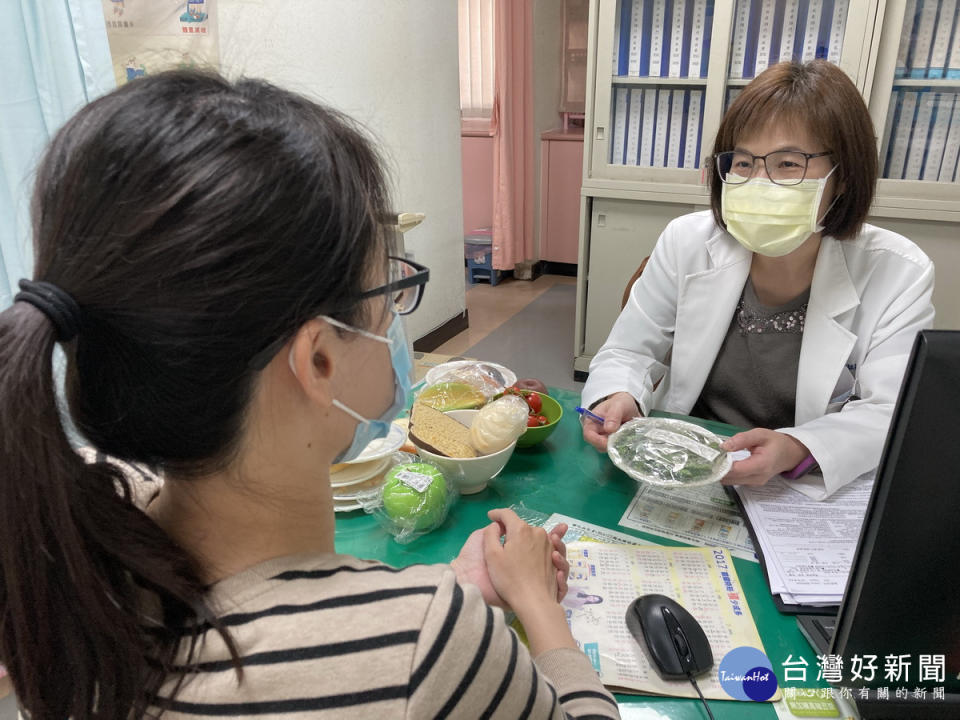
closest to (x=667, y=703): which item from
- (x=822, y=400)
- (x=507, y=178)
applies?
(x=822, y=400)

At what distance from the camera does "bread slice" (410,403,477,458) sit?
1.03 meters

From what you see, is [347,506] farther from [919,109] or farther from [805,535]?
[919,109]

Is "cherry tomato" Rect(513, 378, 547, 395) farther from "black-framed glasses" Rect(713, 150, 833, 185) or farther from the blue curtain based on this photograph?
the blue curtain

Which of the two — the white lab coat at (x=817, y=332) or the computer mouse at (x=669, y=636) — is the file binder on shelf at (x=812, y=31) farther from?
the computer mouse at (x=669, y=636)

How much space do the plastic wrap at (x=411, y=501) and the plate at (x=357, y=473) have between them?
43 mm

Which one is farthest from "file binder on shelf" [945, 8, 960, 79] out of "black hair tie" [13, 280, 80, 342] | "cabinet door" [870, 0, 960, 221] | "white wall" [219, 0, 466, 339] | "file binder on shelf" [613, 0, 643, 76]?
"black hair tie" [13, 280, 80, 342]

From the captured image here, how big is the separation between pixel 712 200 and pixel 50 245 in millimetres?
1373

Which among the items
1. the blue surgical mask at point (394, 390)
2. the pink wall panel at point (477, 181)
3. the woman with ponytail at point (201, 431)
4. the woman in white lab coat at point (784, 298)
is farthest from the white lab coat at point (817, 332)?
the pink wall panel at point (477, 181)

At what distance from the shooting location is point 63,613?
0.51m

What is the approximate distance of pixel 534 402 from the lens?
4.03 ft

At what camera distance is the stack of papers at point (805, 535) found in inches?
32.7

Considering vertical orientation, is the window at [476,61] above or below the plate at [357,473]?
above

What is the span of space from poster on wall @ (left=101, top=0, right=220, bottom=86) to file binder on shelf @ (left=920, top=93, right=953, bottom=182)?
267 centimetres

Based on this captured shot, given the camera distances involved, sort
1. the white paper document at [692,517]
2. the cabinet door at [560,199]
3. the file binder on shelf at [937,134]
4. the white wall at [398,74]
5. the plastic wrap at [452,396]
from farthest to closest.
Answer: the cabinet door at [560,199] → the file binder on shelf at [937,134] → the white wall at [398,74] → the plastic wrap at [452,396] → the white paper document at [692,517]
